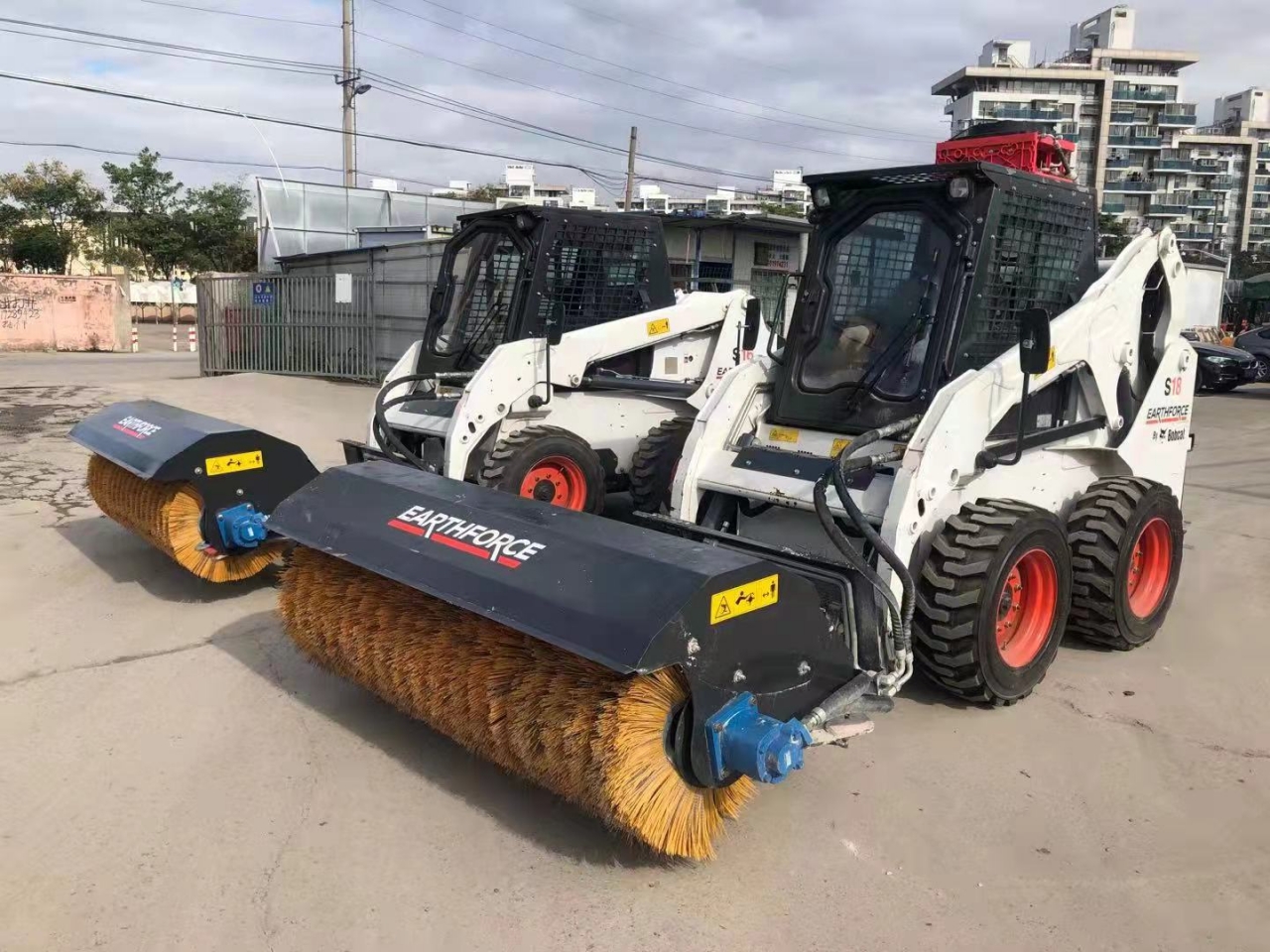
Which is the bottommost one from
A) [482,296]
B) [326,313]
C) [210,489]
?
[210,489]

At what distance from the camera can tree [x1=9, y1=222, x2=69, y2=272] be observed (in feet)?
140

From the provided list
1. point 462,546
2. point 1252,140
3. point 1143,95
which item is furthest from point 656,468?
point 1252,140

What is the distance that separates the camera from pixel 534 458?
21.5ft

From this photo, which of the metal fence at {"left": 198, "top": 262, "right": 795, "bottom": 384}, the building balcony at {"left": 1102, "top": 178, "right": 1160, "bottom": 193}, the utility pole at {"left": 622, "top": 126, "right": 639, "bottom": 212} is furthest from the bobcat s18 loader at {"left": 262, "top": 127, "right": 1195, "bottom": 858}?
the building balcony at {"left": 1102, "top": 178, "right": 1160, "bottom": 193}

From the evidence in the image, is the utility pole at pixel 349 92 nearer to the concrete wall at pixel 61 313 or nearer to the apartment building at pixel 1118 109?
the concrete wall at pixel 61 313

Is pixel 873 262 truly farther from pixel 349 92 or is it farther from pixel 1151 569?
pixel 349 92

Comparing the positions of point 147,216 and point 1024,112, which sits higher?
point 1024,112

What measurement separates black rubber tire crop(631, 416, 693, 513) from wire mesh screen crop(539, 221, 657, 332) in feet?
3.73

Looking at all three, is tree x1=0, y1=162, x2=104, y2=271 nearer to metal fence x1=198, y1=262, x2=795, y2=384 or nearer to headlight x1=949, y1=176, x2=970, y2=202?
metal fence x1=198, y1=262, x2=795, y2=384

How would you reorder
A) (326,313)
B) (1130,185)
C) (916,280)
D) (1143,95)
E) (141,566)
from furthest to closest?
(1143,95)
(1130,185)
(326,313)
(141,566)
(916,280)

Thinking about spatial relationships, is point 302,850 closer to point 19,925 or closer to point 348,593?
point 19,925

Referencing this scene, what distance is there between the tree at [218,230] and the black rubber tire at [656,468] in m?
43.8

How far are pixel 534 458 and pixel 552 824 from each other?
3264 millimetres

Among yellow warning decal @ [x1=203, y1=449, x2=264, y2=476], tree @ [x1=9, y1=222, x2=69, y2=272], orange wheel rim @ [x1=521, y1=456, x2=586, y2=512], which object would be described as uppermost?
tree @ [x1=9, y1=222, x2=69, y2=272]
